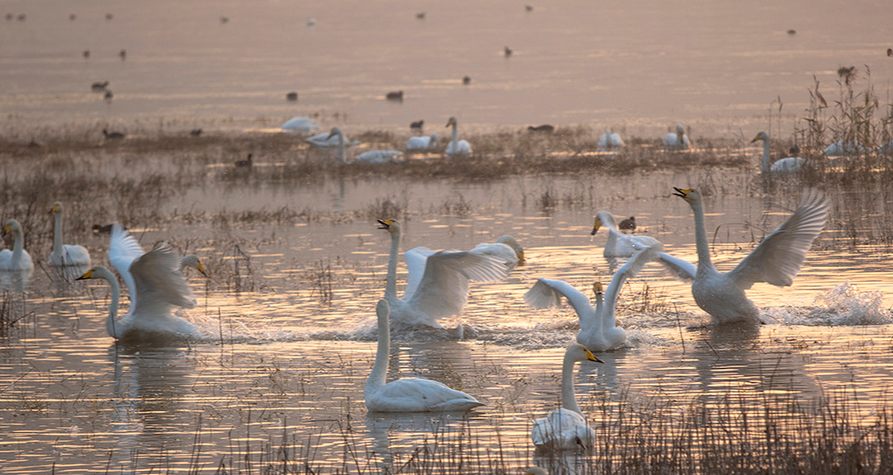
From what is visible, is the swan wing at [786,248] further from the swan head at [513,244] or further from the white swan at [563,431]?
the white swan at [563,431]

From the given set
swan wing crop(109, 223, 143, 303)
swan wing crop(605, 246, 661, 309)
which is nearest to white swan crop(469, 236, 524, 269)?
swan wing crop(605, 246, 661, 309)

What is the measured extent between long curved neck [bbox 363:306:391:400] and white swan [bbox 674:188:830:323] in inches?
133

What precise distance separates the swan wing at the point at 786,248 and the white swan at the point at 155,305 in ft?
17.1

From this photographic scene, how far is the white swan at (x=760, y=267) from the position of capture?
33.4 feet

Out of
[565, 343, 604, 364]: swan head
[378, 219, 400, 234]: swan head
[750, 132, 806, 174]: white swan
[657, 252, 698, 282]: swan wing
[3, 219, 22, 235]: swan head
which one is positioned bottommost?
[565, 343, 604, 364]: swan head

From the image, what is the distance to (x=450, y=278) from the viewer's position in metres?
11.1

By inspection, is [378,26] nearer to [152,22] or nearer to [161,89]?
[152,22]

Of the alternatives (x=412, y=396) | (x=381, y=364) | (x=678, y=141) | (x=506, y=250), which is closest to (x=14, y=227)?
(x=506, y=250)

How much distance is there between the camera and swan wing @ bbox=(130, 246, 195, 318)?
36.6 ft

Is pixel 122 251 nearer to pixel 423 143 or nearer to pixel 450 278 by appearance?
pixel 450 278

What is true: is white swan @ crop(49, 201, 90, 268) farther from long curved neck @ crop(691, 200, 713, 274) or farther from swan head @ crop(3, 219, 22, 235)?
long curved neck @ crop(691, 200, 713, 274)

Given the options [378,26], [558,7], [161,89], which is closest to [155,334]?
[161,89]

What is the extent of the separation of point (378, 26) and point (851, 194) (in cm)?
9054

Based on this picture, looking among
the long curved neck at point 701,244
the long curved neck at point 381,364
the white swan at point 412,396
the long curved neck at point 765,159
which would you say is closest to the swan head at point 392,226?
the long curved neck at point 701,244
